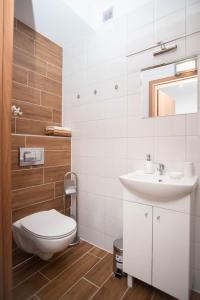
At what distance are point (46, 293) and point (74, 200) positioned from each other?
939 millimetres

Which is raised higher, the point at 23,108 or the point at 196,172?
the point at 23,108

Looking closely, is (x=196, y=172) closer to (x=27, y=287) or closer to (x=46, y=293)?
(x=46, y=293)

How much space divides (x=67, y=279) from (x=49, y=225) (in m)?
0.47

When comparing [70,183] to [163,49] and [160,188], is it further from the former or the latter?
[163,49]

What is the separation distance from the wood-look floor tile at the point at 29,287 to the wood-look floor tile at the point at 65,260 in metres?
0.06

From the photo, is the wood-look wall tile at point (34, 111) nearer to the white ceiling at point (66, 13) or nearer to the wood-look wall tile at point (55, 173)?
the wood-look wall tile at point (55, 173)

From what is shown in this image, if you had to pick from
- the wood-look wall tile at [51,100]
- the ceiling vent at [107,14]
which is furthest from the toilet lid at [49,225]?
the ceiling vent at [107,14]

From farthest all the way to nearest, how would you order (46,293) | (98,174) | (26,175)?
(98,174)
(26,175)
(46,293)

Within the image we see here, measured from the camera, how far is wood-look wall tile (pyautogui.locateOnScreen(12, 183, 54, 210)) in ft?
5.10

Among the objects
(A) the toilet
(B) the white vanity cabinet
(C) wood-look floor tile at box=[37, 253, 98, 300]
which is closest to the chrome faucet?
(B) the white vanity cabinet

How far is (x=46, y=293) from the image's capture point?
1.25 meters

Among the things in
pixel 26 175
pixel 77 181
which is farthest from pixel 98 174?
pixel 26 175

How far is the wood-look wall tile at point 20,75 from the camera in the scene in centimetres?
166

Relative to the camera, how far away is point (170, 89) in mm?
1432
